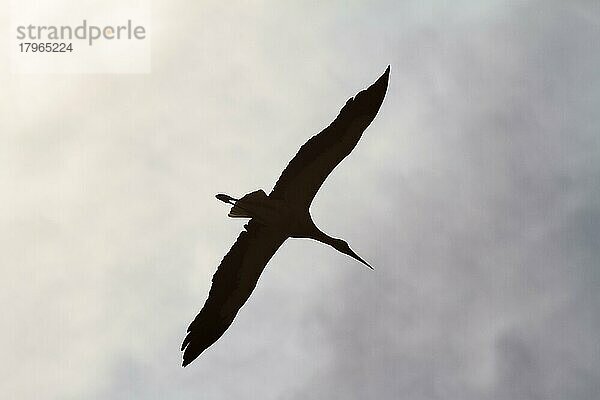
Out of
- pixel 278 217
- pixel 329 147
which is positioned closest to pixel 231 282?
pixel 278 217

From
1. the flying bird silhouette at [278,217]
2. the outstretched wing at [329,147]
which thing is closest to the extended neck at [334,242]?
the flying bird silhouette at [278,217]

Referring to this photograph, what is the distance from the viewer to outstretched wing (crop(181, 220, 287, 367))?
2091 centimetres

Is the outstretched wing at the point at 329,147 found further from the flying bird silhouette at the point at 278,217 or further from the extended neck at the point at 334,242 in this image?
the extended neck at the point at 334,242

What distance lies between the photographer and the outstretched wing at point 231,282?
20.9 meters

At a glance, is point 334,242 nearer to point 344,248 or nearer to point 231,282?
point 344,248

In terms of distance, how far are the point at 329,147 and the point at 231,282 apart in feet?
14.0

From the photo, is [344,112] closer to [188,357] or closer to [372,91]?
[372,91]

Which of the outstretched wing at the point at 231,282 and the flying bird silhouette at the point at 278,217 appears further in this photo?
the outstretched wing at the point at 231,282

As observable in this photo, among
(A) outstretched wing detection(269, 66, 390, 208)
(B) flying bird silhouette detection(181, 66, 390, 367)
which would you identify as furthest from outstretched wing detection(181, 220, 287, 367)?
(A) outstretched wing detection(269, 66, 390, 208)

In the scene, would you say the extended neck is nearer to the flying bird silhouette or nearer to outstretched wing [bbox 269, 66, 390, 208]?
the flying bird silhouette

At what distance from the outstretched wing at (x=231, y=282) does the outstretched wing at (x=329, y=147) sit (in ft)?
4.93

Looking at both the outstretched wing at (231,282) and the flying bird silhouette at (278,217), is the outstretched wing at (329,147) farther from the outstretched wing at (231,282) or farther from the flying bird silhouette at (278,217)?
the outstretched wing at (231,282)

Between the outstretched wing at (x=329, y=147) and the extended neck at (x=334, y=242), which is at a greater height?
the outstretched wing at (x=329, y=147)

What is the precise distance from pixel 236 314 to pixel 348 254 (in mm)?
3111
